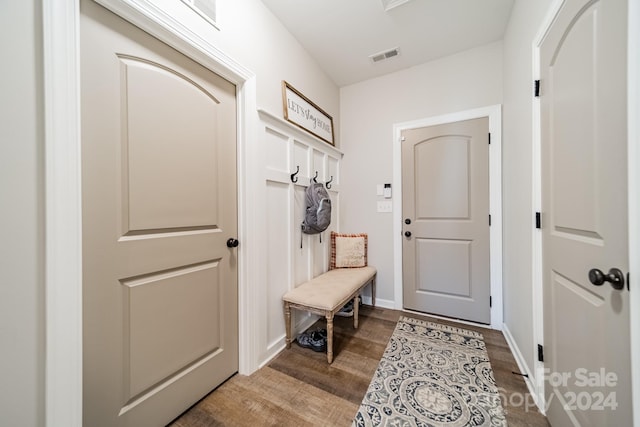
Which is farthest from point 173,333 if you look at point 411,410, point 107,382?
point 411,410

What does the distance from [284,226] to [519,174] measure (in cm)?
183

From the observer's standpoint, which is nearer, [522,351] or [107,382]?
[107,382]

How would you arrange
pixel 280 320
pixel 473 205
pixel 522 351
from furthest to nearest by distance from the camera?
pixel 473 205, pixel 280 320, pixel 522 351

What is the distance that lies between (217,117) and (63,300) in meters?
1.14

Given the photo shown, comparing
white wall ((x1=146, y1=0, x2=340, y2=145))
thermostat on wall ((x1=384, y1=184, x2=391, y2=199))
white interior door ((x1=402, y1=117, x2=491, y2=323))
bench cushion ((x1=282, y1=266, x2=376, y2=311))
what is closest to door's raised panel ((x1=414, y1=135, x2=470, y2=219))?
white interior door ((x1=402, y1=117, x2=491, y2=323))

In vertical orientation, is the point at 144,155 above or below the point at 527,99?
below

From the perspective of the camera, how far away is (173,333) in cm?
122

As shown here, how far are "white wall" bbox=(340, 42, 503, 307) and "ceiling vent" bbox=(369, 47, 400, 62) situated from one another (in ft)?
1.00

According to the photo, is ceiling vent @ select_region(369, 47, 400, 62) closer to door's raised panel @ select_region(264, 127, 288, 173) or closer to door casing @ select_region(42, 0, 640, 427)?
door's raised panel @ select_region(264, 127, 288, 173)

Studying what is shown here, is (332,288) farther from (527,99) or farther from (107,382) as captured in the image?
(527,99)

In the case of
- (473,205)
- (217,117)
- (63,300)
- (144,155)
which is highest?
(217,117)

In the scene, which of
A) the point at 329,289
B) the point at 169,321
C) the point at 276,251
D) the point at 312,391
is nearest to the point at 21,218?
the point at 169,321

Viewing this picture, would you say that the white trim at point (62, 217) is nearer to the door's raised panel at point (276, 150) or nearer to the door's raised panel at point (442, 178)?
the door's raised panel at point (276, 150)

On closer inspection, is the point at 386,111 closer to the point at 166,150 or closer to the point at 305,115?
the point at 305,115
